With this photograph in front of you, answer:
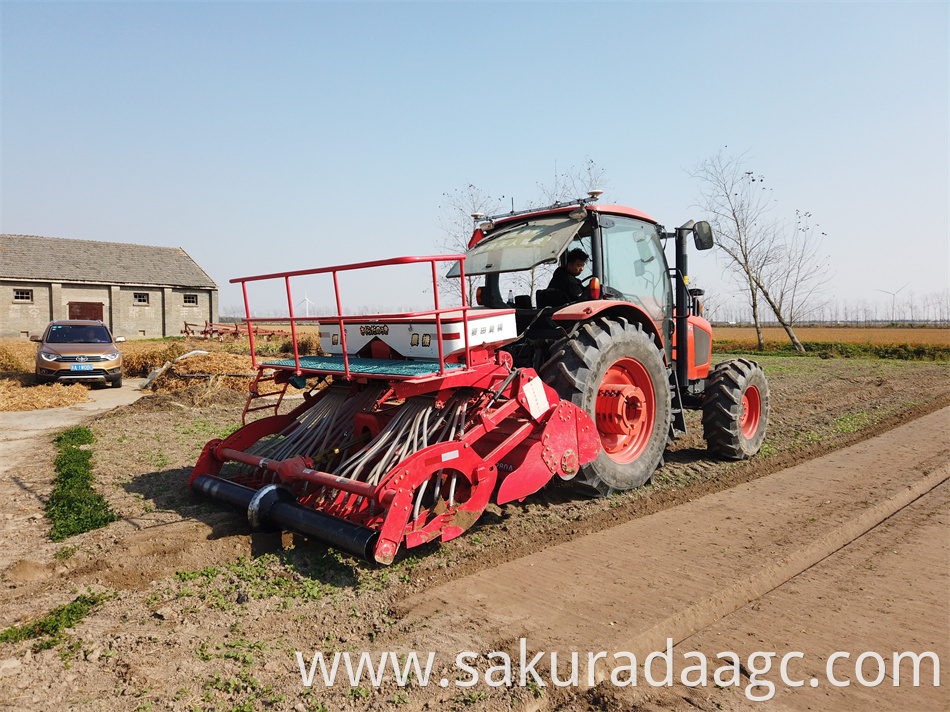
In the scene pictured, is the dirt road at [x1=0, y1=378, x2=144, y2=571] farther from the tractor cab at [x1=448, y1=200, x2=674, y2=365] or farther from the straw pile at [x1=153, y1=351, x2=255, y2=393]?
the tractor cab at [x1=448, y1=200, x2=674, y2=365]

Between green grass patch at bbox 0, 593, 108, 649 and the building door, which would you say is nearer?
green grass patch at bbox 0, 593, 108, 649

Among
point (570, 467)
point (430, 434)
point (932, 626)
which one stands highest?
point (430, 434)

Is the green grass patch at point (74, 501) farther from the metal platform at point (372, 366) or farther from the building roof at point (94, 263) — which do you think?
the building roof at point (94, 263)

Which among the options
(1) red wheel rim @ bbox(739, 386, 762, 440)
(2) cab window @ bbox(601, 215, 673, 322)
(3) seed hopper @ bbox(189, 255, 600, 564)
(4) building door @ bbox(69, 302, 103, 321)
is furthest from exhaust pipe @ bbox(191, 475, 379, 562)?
(4) building door @ bbox(69, 302, 103, 321)

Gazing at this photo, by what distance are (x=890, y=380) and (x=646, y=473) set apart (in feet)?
40.4

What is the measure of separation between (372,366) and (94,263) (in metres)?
33.0

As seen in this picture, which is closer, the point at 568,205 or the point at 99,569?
the point at 99,569

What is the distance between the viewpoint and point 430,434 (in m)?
4.35

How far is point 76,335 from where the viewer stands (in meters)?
15.0

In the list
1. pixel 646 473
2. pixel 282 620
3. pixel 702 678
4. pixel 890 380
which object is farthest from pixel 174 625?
pixel 890 380

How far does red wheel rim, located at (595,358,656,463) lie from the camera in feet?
17.7

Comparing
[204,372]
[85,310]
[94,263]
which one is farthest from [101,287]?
[204,372]

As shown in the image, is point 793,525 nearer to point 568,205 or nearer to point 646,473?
point 646,473

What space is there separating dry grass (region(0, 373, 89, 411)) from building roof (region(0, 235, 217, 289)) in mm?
19070
